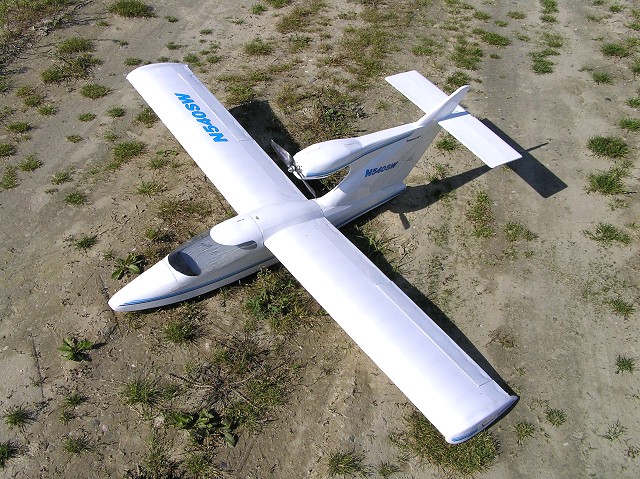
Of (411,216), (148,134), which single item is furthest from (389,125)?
(148,134)

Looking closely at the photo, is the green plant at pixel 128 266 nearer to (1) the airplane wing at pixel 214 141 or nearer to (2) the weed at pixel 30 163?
(1) the airplane wing at pixel 214 141

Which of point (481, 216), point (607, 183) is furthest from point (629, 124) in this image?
point (481, 216)

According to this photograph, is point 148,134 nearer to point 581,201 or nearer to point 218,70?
point 218,70

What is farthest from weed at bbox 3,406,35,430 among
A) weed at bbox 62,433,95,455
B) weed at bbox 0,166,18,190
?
weed at bbox 0,166,18,190

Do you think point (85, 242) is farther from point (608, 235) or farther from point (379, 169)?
point (608, 235)

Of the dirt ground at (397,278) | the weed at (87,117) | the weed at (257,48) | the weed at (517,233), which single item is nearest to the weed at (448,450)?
the dirt ground at (397,278)

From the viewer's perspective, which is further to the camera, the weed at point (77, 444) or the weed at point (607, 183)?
the weed at point (607, 183)

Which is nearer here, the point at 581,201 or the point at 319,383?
the point at 319,383
